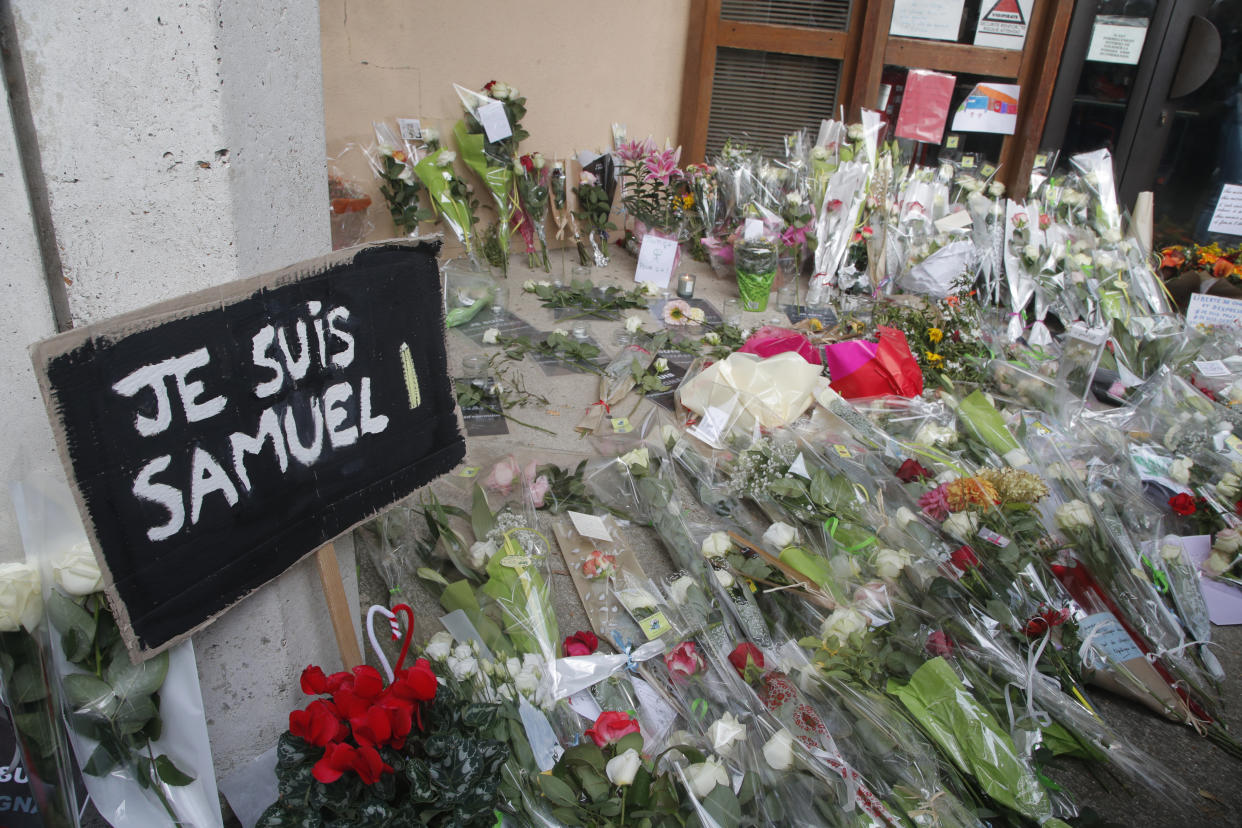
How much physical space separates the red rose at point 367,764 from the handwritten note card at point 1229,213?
240 inches

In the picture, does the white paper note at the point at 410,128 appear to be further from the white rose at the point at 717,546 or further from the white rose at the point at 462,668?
the white rose at the point at 462,668

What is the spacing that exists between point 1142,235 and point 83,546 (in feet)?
17.8

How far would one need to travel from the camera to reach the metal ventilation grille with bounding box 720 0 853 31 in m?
5.23

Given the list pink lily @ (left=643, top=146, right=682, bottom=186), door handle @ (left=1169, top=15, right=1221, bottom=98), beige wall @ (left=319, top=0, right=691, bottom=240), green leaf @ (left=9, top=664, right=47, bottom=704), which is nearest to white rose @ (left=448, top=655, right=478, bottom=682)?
green leaf @ (left=9, top=664, right=47, bottom=704)

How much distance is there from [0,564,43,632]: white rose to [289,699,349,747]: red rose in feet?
1.57

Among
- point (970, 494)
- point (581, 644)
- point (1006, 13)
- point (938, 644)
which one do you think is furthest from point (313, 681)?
point (1006, 13)

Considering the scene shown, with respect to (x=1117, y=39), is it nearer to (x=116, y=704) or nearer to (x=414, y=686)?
(x=414, y=686)

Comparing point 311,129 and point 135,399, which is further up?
point 311,129

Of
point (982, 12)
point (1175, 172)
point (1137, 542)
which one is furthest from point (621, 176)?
point (1175, 172)

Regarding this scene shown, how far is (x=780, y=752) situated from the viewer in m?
1.38

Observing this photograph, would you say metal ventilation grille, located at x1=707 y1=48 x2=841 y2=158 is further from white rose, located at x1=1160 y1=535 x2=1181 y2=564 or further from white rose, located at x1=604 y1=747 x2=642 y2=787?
white rose, located at x1=604 y1=747 x2=642 y2=787

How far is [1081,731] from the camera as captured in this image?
1664 millimetres

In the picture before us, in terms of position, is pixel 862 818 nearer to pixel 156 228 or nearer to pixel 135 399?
pixel 135 399

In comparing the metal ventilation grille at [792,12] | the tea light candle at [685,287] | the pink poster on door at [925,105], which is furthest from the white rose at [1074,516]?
the metal ventilation grille at [792,12]
